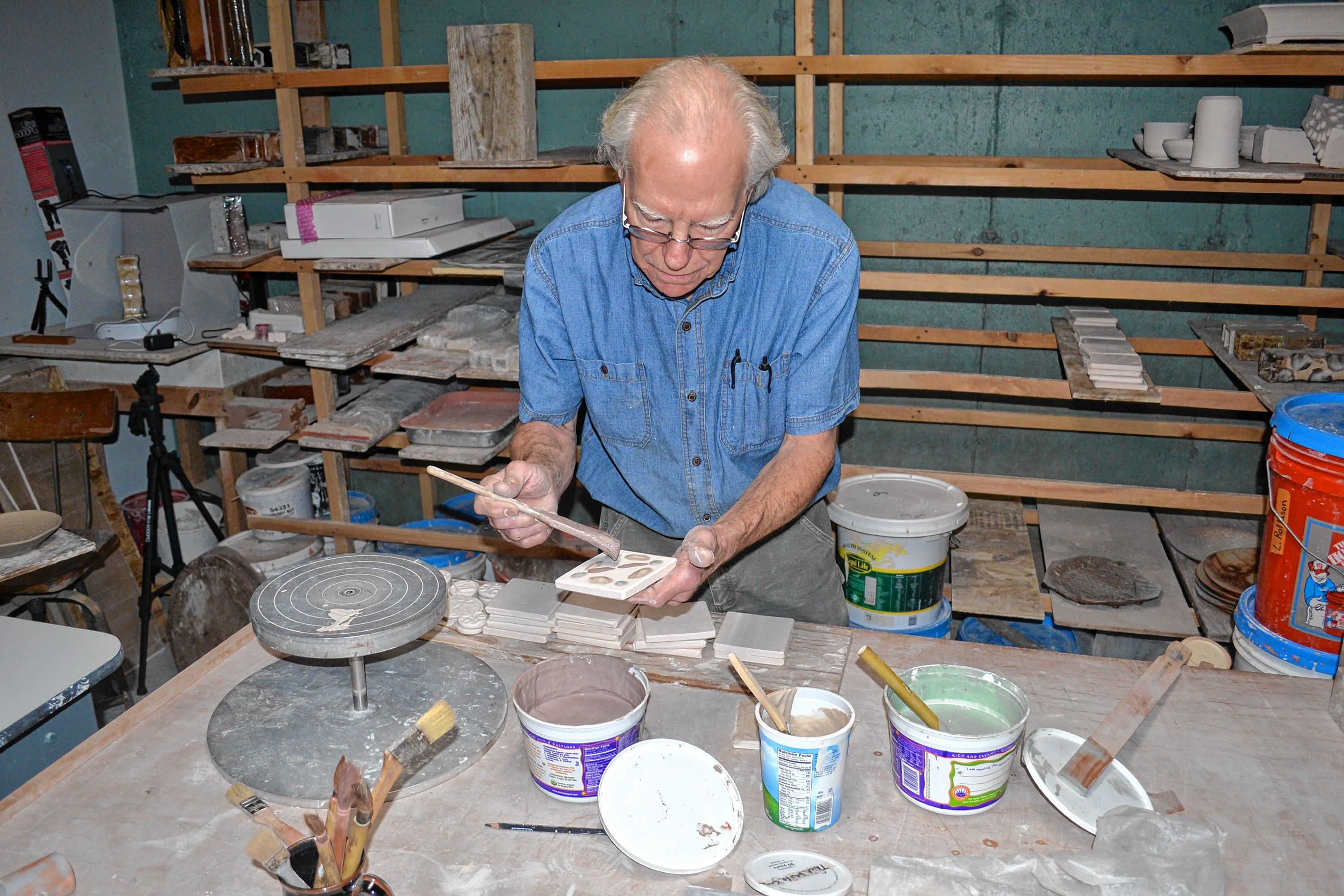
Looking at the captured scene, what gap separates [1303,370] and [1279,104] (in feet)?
3.59

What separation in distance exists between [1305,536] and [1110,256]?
1611mm

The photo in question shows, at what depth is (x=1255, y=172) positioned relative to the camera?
112 inches

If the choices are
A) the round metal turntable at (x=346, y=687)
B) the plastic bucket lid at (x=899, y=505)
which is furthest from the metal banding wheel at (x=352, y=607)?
the plastic bucket lid at (x=899, y=505)

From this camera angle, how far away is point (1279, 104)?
3465 millimetres

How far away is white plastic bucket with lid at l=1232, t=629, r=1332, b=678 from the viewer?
2.30m

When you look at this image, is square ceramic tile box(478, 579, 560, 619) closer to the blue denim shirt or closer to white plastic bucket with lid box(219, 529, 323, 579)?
the blue denim shirt

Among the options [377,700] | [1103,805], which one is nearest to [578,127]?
[377,700]

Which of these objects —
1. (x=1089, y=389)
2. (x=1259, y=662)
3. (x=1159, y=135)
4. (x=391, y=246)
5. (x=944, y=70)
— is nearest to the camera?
(x=1259, y=662)

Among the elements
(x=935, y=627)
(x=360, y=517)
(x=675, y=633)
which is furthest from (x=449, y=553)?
(x=675, y=633)

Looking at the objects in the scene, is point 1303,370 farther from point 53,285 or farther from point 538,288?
point 53,285

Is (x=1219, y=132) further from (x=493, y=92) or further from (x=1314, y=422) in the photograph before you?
(x=493, y=92)

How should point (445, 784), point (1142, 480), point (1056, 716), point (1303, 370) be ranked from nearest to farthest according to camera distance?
point (445, 784), point (1056, 716), point (1303, 370), point (1142, 480)

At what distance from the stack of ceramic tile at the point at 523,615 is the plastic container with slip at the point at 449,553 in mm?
1790

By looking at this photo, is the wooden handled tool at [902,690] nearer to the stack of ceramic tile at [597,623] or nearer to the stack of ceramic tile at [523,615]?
the stack of ceramic tile at [597,623]
